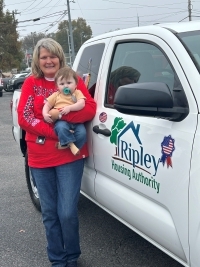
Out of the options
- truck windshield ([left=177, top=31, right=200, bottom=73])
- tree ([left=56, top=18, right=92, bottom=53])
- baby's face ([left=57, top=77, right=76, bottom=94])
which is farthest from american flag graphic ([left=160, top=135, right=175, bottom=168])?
tree ([left=56, top=18, right=92, bottom=53])

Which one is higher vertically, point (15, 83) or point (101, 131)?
point (101, 131)

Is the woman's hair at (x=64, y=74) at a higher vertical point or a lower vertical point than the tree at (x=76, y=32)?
higher

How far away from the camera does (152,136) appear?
8.41 feet

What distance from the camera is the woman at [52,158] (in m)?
3.13

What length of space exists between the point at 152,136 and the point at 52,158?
0.90 meters

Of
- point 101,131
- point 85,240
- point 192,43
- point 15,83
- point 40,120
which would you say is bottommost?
point 15,83

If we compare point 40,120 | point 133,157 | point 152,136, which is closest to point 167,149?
point 152,136

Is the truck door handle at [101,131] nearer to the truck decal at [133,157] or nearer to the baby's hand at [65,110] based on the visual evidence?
the truck decal at [133,157]

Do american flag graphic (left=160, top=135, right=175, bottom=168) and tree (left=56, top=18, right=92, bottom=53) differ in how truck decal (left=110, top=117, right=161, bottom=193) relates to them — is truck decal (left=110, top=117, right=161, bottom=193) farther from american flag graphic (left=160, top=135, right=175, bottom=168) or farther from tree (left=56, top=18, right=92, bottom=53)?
tree (left=56, top=18, right=92, bottom=53)

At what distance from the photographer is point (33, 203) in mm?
4883

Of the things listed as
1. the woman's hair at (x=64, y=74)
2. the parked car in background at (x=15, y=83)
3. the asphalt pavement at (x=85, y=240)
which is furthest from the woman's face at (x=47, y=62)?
the parked car in background at (x=15, y=83)

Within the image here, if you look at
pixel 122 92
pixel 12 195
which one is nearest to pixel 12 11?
pixel 12 195

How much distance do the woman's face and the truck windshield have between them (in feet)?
3.38

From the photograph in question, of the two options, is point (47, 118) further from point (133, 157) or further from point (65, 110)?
point (133, 157)
